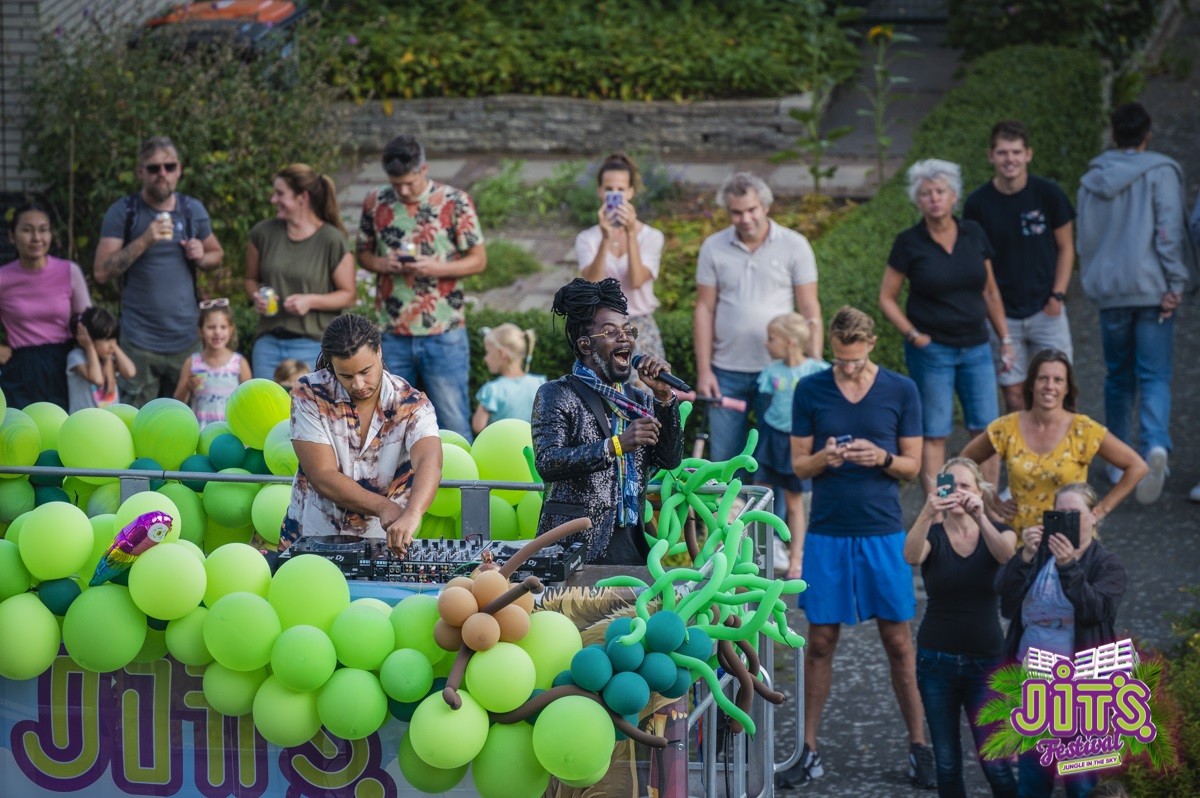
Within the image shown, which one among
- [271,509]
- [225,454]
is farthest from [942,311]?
[271,509]

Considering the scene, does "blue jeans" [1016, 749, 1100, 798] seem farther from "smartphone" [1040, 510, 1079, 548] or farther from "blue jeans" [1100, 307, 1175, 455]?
"blue jeans" [1100, 307, 1175, 455]

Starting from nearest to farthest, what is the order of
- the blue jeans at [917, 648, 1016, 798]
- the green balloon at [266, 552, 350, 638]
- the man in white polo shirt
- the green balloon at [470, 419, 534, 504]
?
the green balloon at [266, 552, 350, 638] → the green balloon at [470, 419, 534, 504] → the blue jeans at [917, 648, 1016, 798] → the man in white polo shirt

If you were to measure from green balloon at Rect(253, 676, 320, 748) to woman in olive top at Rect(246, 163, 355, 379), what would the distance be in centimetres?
430

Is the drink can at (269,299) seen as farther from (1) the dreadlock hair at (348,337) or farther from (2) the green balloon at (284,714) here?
(2) the green balloon at (284,714)

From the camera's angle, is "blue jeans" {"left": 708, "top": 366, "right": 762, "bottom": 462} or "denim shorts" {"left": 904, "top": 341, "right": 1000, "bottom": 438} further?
"denim shorts" {"left": 904, "top": 341, "right": 1000, "bottom": 438}

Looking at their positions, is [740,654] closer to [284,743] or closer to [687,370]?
[284,743]

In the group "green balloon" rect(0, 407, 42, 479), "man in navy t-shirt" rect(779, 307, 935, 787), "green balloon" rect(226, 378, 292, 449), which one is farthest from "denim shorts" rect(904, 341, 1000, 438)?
"green balloon" rect(0, 407, 42, 479)

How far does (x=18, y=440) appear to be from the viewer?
598cm

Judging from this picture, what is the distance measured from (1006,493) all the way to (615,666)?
5.31 metres

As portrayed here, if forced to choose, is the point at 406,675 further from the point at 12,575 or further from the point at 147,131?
the point at 147,131

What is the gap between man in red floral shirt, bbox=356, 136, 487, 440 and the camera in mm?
8359

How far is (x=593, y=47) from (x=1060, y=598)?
35.5ft

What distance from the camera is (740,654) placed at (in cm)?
447

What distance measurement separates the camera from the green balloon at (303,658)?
4.19m
